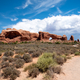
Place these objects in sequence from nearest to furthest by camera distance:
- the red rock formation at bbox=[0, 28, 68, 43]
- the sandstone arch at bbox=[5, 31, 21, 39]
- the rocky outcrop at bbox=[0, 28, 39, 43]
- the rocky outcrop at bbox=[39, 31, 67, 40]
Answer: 1. the red rock formation at bbox=[0, 28, 68, 43]
2. the rocky outcrop at bbox=[0, 28, 39, 43]
3. the sandstone arch at bbox=[5, 31, 21, 39]
4. the rocky outcrop at bbox=[39, 31, 67, 40]

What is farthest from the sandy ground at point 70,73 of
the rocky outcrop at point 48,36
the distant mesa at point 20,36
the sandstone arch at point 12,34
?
the sandstone arch at point 12,34

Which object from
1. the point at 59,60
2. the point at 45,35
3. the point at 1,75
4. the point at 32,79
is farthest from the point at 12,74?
the point at 45,35

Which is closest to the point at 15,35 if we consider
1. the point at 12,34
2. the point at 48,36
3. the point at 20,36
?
the point at 12,34

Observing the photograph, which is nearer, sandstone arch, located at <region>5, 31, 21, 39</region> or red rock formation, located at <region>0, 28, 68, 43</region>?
red rock formation, located at <region>0, 28, 68, 43</region>

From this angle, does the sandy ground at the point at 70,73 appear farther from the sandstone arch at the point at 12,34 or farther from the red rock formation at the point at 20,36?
the sandstone arch at the point at 12,34

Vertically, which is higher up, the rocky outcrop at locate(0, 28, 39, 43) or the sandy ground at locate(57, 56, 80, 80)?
the rocky outcrop at locate(0, 28, 39, 43)

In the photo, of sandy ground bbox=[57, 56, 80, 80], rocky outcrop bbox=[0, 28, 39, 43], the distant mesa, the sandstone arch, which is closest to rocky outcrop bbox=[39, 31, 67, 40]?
the distant mesa

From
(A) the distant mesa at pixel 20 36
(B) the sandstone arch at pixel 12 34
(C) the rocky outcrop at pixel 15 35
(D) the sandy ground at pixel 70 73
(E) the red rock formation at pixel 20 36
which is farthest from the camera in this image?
(B) the sandstone arch at pixel 12 34

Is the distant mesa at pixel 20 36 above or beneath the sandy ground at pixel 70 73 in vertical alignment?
above

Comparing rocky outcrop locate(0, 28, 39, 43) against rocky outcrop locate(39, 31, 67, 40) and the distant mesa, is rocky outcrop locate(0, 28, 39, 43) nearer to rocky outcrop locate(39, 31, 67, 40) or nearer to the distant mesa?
the distant mesa

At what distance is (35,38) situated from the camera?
44.9 m

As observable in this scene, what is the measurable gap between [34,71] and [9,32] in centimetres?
3859

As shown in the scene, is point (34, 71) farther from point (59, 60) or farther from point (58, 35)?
point (58, 35)

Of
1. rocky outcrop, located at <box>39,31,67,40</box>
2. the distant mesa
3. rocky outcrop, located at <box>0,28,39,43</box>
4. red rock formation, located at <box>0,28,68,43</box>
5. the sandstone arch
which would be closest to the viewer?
the distant mesa
